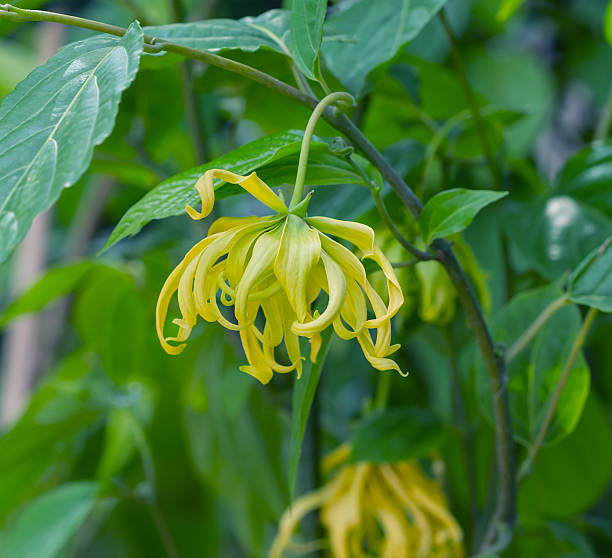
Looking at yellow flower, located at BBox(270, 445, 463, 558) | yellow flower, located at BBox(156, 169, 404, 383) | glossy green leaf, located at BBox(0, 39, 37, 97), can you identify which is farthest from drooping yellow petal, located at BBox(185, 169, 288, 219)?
glossy green leaf, located at BBox(0, 39, 37, 97)

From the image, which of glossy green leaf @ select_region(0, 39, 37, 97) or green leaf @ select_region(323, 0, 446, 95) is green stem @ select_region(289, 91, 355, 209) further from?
glossy green leaf @ select_region(0, 39, 37, 97)

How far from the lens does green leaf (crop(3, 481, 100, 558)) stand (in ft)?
1.30

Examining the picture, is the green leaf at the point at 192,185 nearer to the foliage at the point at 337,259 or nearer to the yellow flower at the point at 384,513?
the foliage at the point at 337,259

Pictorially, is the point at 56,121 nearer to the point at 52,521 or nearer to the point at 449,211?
the point at 449,211

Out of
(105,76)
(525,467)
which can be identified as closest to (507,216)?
(525,467)

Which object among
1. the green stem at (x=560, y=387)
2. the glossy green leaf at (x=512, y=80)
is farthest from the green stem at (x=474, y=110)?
the glossy green leaf at (x=512, y=80)

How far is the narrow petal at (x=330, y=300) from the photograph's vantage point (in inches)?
6.0

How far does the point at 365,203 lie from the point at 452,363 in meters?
0.15

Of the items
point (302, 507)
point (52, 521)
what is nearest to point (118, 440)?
point (52, 521)

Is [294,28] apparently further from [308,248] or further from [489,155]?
[489,155]

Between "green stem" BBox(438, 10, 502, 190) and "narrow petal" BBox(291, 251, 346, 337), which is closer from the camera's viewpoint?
"narrow petal" BBox(291, 251, 346, 337)

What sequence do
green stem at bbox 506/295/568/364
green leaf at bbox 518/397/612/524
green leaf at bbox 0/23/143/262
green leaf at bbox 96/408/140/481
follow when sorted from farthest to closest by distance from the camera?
1. green leaf at bbox 96/408/140/481
2. green leaf at bbox 518/397/612/524
3. green stem at bbox 506/295/568/364
4. green leaf at bbox 0/23/143/262

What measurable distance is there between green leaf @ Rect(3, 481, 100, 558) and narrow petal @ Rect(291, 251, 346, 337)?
0.30 meters

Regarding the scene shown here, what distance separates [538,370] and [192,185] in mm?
164
